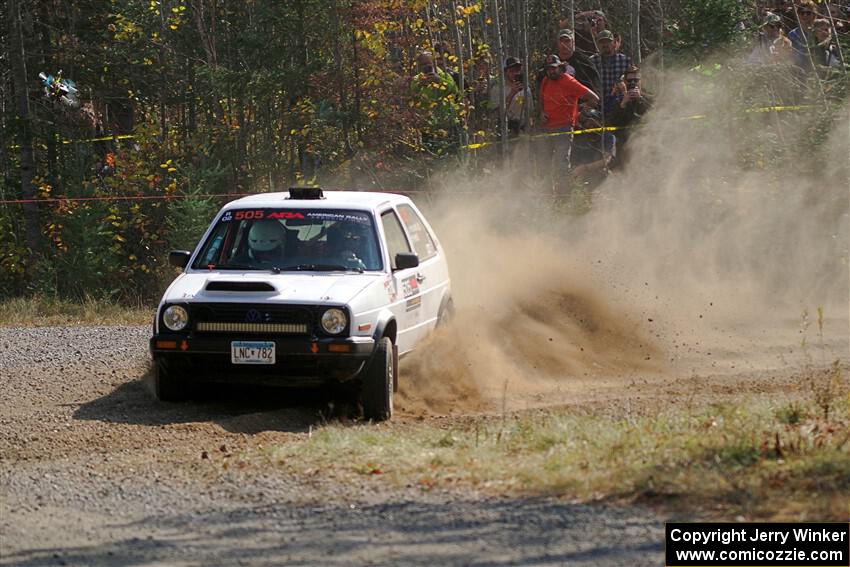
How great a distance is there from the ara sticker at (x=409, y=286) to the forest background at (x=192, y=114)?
9697 mm

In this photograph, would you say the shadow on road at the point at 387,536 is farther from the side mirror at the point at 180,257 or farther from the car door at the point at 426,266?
the car door at the point at 426,266

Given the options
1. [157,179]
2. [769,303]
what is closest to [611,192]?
[769,303]

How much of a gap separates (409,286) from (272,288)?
1476mm

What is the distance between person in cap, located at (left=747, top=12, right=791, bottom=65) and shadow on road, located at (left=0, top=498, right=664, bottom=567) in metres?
12.8

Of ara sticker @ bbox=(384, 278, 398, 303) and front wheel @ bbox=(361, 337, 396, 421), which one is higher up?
ara sticker @ bbox=(384, 278, 398, 303)

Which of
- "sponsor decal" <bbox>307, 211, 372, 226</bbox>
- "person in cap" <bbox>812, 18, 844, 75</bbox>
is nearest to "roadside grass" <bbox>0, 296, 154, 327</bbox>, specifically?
"sponsor decal" <bbox>307, 211, 372, 226</bbox>

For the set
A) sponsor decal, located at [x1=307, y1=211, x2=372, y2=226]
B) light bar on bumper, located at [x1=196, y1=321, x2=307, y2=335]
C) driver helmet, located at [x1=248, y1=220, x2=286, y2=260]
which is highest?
sponsor decal, located at [x1=307, y1=211, x2=372, y2=226]

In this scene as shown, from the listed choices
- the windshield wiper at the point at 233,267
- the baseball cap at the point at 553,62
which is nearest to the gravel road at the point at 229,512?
the windshield wiper at the point at 233,267

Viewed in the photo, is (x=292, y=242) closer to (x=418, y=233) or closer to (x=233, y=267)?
(x=233, y=267)

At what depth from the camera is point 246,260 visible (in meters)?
10.3

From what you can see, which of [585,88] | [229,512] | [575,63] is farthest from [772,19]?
[229,512]

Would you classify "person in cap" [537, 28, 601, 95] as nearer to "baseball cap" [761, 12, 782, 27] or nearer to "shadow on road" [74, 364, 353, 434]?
"baseball cap" [761, 12, 782, 27]

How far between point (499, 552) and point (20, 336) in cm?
1084

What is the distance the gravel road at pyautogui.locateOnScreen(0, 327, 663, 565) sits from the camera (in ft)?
19.2
